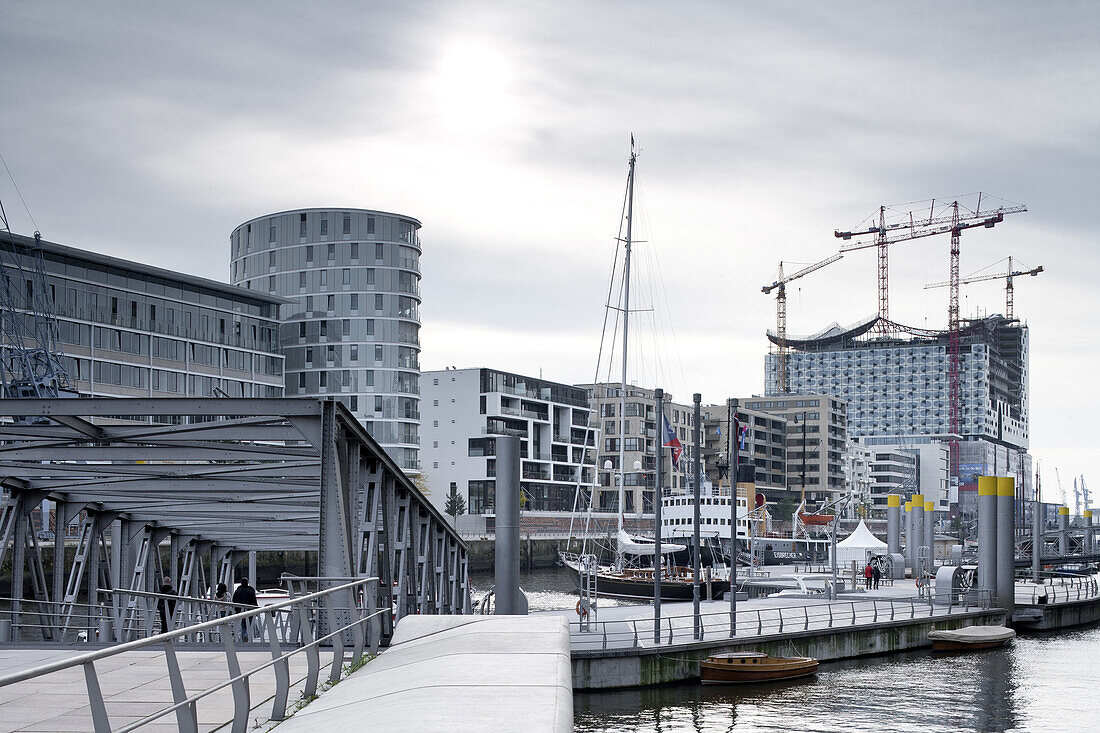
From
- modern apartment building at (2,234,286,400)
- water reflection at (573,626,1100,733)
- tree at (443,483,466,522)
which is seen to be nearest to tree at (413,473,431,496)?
tree at (443,483,466,522)

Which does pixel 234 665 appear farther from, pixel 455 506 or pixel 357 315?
pixel 455 506

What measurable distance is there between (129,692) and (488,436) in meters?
133

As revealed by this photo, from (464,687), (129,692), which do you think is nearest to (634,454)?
(129,692)

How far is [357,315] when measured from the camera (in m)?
137

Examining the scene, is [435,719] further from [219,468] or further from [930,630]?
[930,630]

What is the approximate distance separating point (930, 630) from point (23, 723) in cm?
4459

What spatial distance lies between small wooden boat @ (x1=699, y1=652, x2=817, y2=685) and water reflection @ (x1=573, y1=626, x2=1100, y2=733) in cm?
36

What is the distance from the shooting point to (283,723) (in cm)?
943

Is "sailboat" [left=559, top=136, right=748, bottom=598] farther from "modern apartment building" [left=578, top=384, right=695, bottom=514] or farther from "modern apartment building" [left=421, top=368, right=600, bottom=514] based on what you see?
"modern apartment building" [left=578, top=384, right=695, bottom=514]

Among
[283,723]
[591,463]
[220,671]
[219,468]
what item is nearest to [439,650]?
[283,723]

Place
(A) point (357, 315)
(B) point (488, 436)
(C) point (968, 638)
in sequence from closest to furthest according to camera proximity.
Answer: (C) point (968, 638) → (A) point (357, 315) → (B) point (488, 436)

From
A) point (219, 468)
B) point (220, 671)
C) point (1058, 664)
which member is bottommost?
point (1058, 664)

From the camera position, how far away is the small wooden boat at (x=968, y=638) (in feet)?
155

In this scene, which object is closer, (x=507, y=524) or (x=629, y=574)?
(x=507, y=524)
